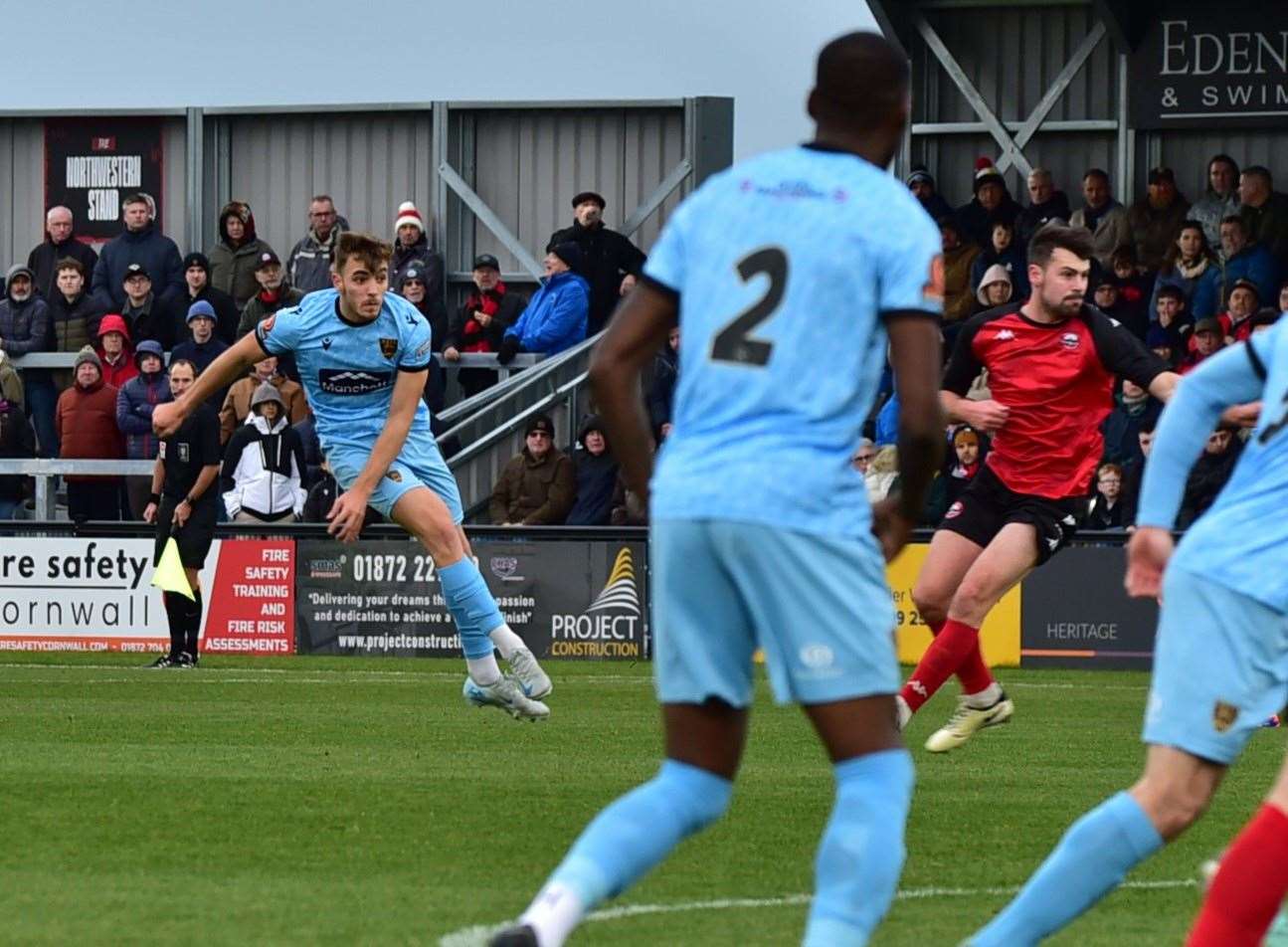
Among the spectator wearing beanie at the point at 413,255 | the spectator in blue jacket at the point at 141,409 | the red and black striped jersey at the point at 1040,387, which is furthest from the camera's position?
the spectator wearing beanie at the point at 413,255

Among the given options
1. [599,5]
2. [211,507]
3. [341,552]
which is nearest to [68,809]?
[211,507]

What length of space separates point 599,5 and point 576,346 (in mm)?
4970

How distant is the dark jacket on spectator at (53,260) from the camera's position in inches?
1006

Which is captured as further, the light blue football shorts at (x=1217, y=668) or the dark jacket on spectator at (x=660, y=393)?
the dark jacket on spectator at (x=660, y=393)

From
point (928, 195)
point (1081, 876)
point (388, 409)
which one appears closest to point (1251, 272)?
point (928, 195)

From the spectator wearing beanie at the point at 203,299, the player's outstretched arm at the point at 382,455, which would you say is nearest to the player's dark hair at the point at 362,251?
the player's outstretched arm at the point at 382,455

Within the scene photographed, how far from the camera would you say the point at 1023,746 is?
1272cm

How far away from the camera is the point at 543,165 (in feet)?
91.4

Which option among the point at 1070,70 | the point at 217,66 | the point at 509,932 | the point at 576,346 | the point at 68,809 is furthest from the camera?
the point at 217,66

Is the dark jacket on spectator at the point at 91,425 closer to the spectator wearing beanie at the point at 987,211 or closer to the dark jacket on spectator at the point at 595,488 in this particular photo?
the dark jacket on spectator at the point at 595,488

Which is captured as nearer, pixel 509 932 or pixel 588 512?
pixel 509 932

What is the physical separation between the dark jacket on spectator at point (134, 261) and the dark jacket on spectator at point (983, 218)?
25.1 feet

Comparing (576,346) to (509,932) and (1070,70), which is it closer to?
(1070,70)

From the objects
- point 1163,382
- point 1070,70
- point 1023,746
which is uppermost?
point 1070,70
